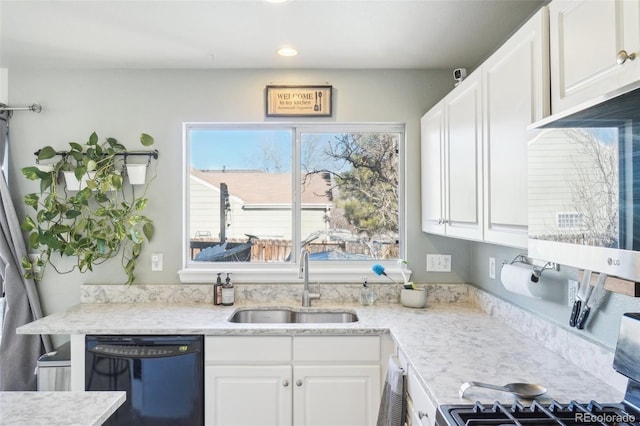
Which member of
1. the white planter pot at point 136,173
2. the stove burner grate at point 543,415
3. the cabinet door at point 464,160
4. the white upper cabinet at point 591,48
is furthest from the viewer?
the white planter pot at point 136,173

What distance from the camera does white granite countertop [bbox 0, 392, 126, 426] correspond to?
0.96 metres

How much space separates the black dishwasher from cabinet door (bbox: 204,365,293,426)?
0.06 meters

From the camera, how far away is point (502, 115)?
151cm

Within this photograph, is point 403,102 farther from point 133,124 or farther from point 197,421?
point 197,421

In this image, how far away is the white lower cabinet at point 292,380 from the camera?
203 cm

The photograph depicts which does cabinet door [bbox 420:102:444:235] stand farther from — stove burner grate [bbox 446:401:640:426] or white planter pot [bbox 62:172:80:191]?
white planter pot [bbox 62:172:80:191]

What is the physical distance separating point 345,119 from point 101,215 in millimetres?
1685

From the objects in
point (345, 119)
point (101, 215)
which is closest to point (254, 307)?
point (101, 215)

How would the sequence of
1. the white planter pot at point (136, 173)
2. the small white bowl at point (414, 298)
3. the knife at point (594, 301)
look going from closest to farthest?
the knife at point (594, 301) → the small white bowl at point (414, 298) → the white planter pot at point (136, 173)

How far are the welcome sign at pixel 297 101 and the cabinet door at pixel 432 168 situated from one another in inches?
25.8

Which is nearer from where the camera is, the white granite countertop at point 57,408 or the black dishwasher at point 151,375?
the white granite countertop at point 57,408

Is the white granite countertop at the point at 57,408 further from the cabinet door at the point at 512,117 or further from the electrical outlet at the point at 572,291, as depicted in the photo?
the electrical outlet at the point at 572,291

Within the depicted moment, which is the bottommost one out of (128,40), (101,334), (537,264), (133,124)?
(101,334)

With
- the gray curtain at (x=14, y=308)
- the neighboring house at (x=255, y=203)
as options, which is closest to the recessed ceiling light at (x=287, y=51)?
the neighboring house at (x=255, y=203)
